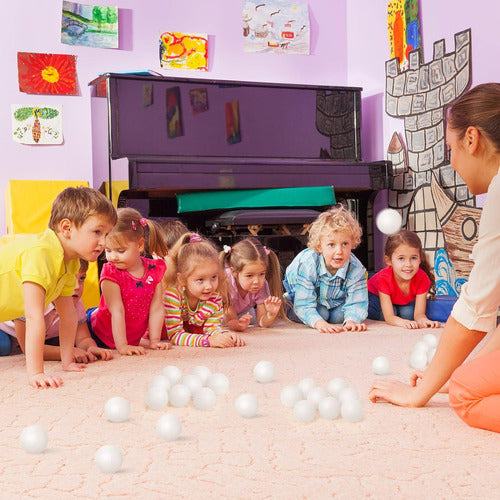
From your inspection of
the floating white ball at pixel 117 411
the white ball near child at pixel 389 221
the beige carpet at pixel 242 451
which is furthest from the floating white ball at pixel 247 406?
the white ball near child at pixel 389 221

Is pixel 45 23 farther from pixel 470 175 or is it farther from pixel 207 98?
pixel 470 175

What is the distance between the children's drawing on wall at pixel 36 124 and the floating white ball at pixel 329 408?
3148 millimetres

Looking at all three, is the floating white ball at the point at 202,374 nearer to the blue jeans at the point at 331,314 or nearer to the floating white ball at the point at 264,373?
the floating white ball at the point at 264,373

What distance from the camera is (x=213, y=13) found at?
446 centimetres

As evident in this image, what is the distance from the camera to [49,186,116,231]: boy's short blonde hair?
1989 mm

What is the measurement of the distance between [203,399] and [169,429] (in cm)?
25

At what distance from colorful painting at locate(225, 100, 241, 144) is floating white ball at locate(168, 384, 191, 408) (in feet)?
8.69

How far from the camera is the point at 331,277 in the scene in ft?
10.2

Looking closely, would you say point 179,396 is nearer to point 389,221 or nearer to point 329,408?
point 329,408

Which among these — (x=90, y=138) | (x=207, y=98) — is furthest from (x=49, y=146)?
(x=207, y=98)

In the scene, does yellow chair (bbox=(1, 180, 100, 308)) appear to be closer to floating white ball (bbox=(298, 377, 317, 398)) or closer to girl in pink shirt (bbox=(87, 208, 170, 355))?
girl in pink shirt (bbox=(87, 208, 170, 355))

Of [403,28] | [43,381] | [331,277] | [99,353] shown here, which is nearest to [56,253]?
[43,381]

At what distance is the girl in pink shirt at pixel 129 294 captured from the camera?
240cm

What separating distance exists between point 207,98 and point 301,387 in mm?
2704
